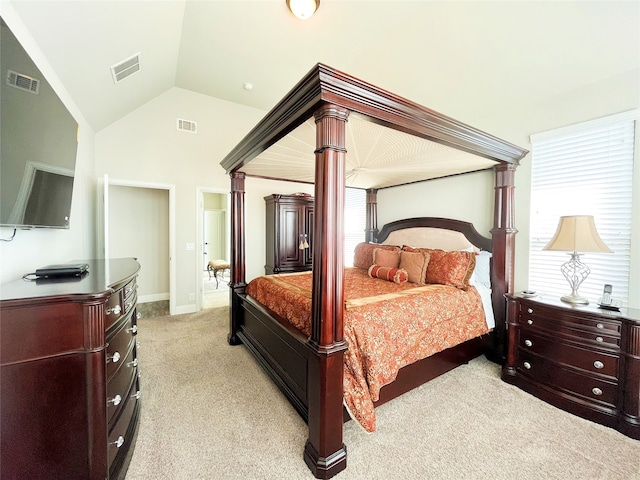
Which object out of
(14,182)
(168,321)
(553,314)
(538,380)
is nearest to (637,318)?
(553,314)

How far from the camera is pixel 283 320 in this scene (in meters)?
2.27

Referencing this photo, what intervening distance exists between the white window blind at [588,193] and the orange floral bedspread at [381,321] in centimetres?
85

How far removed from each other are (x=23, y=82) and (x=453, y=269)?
141 inches

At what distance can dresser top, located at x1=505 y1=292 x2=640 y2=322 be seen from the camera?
187 centimetres

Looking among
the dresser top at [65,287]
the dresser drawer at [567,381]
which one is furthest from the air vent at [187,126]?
the dresser drawer at [567,381]

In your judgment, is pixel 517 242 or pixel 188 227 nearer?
pixel 517 242

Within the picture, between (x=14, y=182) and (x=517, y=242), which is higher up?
(x=14, y=182)

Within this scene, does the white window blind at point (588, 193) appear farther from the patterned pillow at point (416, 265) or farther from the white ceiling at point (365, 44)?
the patterned pillow at point (416, 265)

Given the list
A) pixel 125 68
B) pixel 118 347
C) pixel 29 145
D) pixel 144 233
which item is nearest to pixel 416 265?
pixel 118 347

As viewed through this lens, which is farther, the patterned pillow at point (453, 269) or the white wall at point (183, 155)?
the white wall at point (183, 155)

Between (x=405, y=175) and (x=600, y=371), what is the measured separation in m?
2.62

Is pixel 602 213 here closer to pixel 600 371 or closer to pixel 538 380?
pixel 600 371

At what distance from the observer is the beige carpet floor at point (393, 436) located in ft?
5.02

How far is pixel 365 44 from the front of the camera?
2924mm
